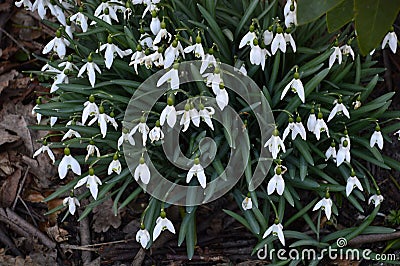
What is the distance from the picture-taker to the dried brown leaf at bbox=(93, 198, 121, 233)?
3115mm

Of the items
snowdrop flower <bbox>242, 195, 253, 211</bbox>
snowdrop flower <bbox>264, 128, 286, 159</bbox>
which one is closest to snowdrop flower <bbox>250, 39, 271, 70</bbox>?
snowdrop flower <bbox>264, 128, 286, 159</bbox>

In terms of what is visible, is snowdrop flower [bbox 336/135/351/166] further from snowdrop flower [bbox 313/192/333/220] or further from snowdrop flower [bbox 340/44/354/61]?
snowdrop flower [bbox 340/44/354/61]

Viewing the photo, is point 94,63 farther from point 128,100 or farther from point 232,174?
point 232,174

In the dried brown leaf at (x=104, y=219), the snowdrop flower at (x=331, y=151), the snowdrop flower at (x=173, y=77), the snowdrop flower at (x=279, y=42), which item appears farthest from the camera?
the dried brown leaf at (x=104, y=219)

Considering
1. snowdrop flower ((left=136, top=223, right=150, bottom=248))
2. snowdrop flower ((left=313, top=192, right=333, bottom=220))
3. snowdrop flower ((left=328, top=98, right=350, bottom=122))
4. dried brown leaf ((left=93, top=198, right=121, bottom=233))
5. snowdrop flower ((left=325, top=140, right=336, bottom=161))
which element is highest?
snowdrop flower ((left=328, top=98, right=350, bottom=122))

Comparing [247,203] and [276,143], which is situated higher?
[276,143]

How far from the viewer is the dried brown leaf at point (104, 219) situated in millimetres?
3115

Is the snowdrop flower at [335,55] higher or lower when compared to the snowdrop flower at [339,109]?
higher

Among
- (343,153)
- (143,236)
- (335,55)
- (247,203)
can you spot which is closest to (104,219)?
(143,236)

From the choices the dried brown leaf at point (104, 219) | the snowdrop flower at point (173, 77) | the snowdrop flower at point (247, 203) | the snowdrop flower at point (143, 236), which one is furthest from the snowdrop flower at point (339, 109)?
the dried brown leaf at point (104, 219)

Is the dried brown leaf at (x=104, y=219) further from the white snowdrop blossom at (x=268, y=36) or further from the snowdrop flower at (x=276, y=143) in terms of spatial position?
the white snowdrop blossom at (x=268, y=36)

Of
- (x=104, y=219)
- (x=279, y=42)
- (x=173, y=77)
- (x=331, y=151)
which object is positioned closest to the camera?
(x=173, y=77)

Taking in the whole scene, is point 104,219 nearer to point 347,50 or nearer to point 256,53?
point 256,53

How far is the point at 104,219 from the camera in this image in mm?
3139
